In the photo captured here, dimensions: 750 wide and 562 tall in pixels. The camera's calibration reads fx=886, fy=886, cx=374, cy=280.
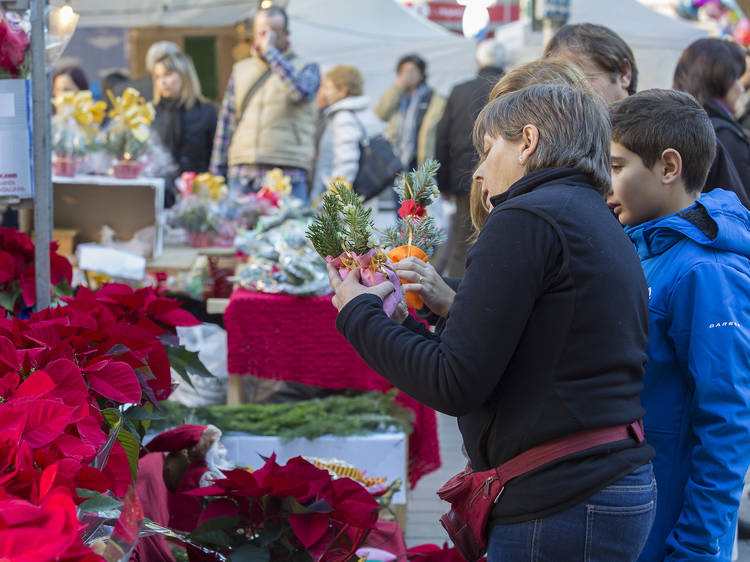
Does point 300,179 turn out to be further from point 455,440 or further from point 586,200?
point 586,200

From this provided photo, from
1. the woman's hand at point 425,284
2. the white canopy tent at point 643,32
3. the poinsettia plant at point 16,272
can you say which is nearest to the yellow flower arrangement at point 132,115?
the poinsettia plant at point 16,272

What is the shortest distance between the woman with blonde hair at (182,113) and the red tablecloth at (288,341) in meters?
2.83

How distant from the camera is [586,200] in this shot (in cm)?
140

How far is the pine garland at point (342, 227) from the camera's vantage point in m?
1.54

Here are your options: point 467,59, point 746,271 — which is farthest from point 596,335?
point 467,59

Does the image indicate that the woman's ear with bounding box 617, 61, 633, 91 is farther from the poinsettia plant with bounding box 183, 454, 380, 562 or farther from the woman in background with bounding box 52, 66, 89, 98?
the woman in background with bounding box 52, 66, 89, 98

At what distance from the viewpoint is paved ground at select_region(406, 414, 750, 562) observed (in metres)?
3.43

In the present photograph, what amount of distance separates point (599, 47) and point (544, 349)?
4.51 ft

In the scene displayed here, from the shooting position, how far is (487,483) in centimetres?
145

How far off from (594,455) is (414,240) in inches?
23.1

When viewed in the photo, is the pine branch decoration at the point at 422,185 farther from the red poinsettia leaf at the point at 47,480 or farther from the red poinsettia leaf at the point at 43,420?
the red poinsettia leaf at the point at 47,480

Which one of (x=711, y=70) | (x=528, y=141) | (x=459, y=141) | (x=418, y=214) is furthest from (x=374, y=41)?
(x=528, y=141)

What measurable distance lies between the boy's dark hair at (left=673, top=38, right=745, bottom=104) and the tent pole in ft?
7.45

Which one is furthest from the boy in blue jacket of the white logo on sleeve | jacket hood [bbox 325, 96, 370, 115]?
jacket hood [bbox 325, 96, 370, 115]
